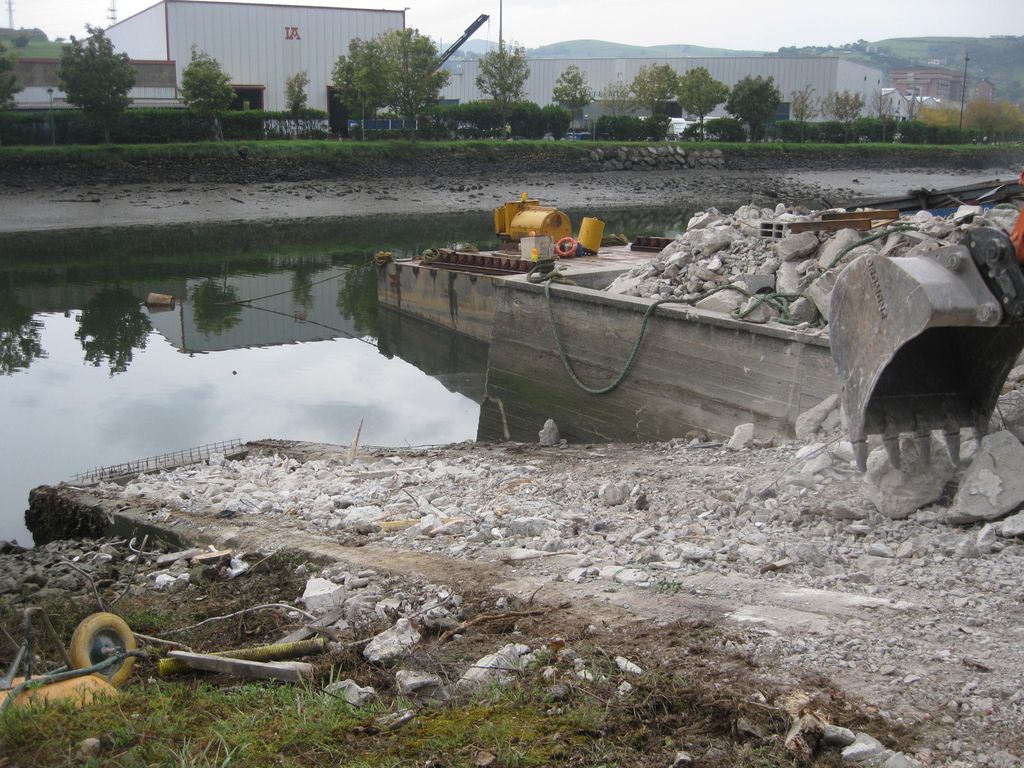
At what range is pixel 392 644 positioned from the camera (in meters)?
4.93

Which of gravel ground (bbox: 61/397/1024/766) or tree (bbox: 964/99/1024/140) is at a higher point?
tree (bbox: 964/99/1024/140)

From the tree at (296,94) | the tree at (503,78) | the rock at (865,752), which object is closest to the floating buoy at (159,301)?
the rock at (865,752)

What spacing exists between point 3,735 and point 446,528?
3.71m

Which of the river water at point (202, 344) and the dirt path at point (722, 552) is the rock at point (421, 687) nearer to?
the dirt path at point (722, 552)

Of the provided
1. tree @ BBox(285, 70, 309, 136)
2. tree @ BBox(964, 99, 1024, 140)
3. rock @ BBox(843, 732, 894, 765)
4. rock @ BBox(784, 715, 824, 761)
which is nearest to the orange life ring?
rock @ BBox(784, 715, 824, 761)

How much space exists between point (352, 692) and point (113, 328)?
20302mm

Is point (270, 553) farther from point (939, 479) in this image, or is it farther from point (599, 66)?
point (599, 66)

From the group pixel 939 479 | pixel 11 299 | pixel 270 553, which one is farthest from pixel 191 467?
pixel 11 299

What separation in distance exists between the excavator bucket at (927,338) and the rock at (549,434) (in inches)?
295

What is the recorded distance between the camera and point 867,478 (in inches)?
254

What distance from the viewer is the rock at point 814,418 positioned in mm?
9438

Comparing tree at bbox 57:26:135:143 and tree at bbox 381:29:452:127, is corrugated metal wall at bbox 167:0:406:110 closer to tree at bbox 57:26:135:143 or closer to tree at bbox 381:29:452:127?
tree at bbox 381:29:452:127

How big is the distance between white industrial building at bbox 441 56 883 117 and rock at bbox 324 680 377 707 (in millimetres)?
69787

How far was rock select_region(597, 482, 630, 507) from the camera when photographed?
316 inches
